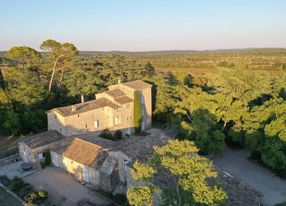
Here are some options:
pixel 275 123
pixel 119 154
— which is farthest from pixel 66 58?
pixel 275 123

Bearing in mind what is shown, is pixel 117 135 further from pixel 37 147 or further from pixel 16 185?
pixel 16 185

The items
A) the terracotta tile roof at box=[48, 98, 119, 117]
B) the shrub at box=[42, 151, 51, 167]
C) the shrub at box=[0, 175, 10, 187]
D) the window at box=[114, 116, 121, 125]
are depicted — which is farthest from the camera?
the window at box=[114, 116, 121, 125]

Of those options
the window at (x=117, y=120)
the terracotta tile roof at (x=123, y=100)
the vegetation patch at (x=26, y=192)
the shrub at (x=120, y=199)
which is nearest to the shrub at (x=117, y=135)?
the window at (x=117, y=120)

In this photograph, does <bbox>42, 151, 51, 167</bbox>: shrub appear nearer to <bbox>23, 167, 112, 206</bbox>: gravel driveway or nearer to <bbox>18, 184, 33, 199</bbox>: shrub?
<bbox>23, 167, 112, 206</bbox>: gravel driveway

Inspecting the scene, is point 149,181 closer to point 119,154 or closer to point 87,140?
point 119,154

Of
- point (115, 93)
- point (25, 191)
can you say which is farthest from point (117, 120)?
point (25, 191)

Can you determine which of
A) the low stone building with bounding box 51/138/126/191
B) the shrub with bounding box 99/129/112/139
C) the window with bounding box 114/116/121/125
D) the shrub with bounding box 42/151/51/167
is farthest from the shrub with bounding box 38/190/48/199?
the window with bounding box 114/116/121/125
